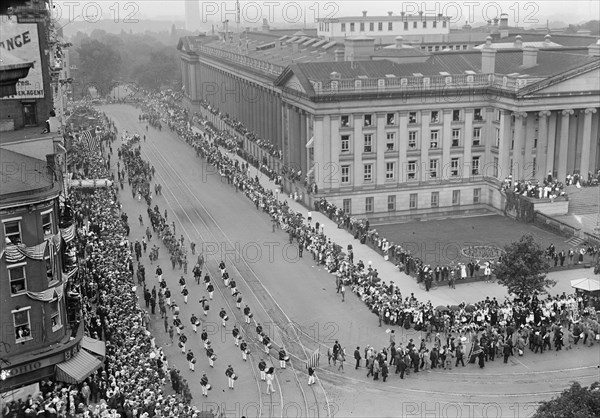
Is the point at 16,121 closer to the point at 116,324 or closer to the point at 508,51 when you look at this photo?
the point at 116,324

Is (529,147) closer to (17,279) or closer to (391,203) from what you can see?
(391,203)

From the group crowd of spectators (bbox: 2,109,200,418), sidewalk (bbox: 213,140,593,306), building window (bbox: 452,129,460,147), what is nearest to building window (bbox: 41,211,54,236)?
crowd of spectators (bbox: 2,109,200,418)

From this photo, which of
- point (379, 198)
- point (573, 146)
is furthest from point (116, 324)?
point (573, 146)

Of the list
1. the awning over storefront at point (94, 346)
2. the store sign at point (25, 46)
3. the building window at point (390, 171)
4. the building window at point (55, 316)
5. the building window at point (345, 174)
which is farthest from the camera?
the building window at point (390, 171)

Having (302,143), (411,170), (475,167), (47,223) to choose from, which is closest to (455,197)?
(475,167)

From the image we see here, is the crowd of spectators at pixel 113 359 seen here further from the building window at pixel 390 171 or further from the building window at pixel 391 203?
the building window at pixel 391 203

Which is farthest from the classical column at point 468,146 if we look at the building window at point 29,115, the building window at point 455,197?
the building window at point 29,115

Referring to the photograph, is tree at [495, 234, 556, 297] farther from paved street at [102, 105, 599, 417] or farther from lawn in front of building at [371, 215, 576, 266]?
lawn in front of building at [371, 215, 576, 266]
